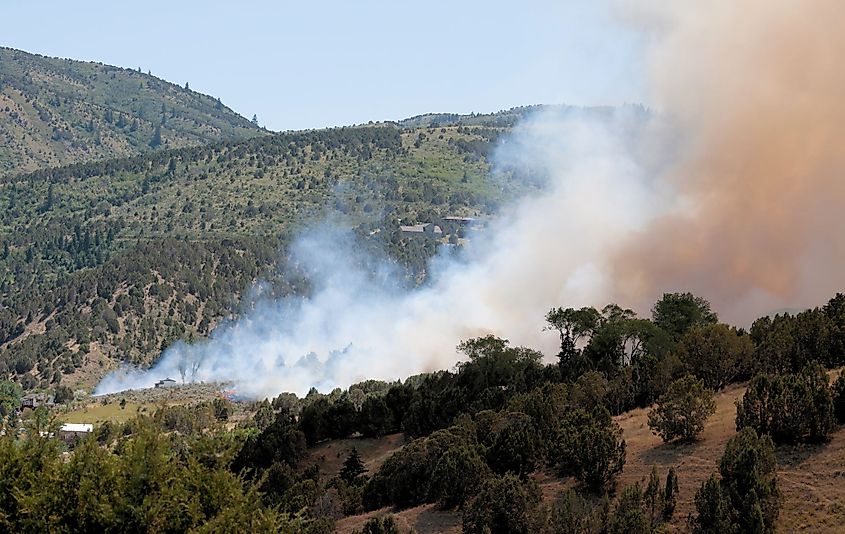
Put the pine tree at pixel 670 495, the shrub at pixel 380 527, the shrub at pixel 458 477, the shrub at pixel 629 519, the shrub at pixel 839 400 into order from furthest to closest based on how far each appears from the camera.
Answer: the shrub at pixel 458 477 → the shrub at pixel 839 400 → the shrub at pixel 380 527 → the pine tree at pixel 670 495 → the shrub at pixel 629 519

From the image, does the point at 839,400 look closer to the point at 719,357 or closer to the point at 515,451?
the point at 515,451

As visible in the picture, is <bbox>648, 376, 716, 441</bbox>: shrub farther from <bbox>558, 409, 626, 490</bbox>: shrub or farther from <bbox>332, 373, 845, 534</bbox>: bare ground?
<bbox>558, 409, 626, 490</bbox>: shrub

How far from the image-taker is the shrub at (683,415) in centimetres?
5341

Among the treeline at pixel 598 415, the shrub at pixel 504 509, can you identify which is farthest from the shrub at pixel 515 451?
the shrub at pixel 504 509

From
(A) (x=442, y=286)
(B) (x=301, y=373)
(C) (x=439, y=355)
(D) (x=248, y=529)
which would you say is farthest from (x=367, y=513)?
(A) (x=442, y=286)

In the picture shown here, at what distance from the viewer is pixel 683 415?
53.8 meters

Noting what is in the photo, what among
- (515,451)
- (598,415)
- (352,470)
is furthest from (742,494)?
(352,470)

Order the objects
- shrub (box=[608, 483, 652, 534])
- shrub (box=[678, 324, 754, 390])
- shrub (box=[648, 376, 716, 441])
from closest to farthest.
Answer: shrub (box=[608, 483, 652, 534]), shrub (box=[648, 376, 716, 441]), shrub (box=[678, 324, 754, 390])

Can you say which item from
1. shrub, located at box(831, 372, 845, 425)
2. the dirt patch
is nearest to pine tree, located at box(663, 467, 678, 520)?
shrub, located at box(831, 372, 845, 425)

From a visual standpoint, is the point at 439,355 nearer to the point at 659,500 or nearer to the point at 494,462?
the point at 494,462

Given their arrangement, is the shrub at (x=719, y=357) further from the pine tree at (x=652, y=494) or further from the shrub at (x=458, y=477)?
the pine tree at (x=652, y=494)

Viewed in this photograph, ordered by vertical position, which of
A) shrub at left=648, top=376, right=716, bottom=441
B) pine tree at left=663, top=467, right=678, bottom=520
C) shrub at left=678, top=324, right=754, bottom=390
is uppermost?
shrub at left=678, top=324, right=754, bottom=390

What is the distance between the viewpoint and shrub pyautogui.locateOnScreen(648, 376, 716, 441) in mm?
53406

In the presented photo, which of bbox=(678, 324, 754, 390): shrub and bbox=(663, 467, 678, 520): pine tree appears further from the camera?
bbox=(678, 324, 754, 390): shrub
